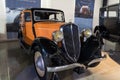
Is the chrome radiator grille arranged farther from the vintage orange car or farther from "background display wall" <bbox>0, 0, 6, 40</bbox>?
"background display wall" <bbox>0, 0, 6, 40</bbox>

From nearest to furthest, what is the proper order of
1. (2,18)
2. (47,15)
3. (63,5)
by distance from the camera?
(47,15) → (2,18) → (63,5)

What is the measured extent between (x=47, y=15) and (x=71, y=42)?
1513 millimetres

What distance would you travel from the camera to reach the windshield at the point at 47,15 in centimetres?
343

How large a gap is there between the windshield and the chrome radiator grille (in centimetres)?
121

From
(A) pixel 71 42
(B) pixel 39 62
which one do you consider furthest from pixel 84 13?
(B) pixel 39 62

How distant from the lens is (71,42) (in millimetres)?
2422

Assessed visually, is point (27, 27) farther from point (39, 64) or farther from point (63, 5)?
point (63, 5)

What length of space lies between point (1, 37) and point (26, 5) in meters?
1.90

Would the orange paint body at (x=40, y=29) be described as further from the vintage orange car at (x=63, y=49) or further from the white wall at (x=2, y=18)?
the white wall at (x=2, y=18)

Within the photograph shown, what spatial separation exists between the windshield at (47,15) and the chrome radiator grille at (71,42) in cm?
121

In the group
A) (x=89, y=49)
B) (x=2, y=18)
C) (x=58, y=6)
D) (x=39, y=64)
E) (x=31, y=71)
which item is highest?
(x=58, y=6)

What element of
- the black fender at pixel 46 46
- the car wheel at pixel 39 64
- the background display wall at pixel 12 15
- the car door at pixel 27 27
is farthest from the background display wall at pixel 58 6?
the black fender at pixel 46 46

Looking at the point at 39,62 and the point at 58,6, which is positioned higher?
the point at 58,6

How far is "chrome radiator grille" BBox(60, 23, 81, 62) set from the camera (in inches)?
92.6
